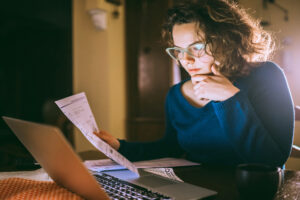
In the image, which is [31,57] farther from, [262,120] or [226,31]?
[262,120]

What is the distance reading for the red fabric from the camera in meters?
0.55

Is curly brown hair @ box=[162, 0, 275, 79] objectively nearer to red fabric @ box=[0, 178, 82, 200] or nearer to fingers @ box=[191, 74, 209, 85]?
fingers @ box=[191, 74, 209, 85]

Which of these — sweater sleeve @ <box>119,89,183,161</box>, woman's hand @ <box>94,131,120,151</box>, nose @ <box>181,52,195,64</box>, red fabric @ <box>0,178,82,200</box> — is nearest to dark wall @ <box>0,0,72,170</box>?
sweater sleeve @ <box>119,89,183,161</box>

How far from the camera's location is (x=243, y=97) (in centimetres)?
86

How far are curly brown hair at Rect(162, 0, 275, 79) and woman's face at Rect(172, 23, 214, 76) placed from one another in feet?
0.08

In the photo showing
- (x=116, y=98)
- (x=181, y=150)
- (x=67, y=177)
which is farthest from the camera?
(x=116, y=98)

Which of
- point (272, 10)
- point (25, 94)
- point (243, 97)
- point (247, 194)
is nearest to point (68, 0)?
point (25, 94)

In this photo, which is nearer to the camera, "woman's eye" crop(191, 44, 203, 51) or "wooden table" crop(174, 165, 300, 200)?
"wooden table" crop(174, 165, 300, 200)

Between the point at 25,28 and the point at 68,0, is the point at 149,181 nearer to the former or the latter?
the point at 68,0

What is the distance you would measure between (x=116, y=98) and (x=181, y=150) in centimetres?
190

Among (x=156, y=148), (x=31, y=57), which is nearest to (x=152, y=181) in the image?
(x=156, y=148)

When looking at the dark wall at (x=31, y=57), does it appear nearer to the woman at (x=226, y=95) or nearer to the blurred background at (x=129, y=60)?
the blurred background at (x=129, y=60)

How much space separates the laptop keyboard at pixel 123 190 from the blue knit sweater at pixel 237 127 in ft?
1.16

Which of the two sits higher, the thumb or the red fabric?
the thumb
